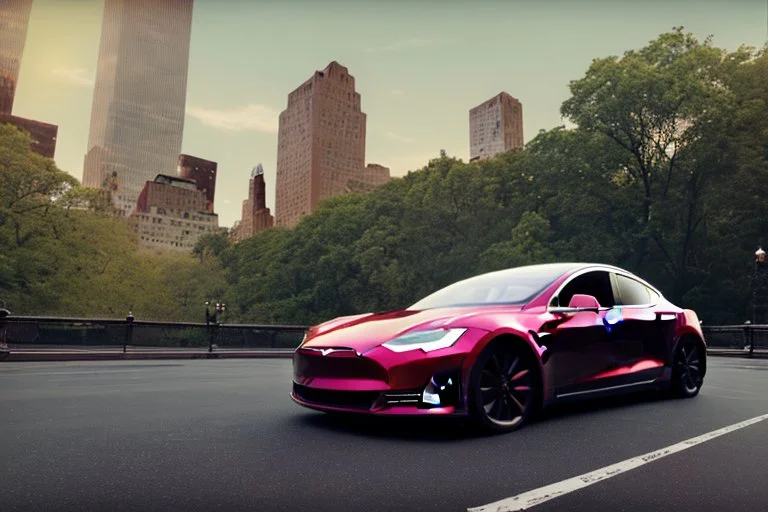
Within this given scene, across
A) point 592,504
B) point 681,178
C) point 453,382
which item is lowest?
point 592,504

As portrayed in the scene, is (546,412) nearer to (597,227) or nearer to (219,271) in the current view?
(597,227)

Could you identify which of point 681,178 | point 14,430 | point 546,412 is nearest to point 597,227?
point 681,178

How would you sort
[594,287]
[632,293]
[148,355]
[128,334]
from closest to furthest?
[594,287], [632,293], [148,355], [128,334]

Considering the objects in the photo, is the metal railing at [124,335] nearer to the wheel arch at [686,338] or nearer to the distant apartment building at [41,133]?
the wheel arch at [686,338]

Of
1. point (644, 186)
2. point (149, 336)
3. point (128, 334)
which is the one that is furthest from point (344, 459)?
point (644, 186)

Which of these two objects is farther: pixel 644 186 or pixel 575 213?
pixel 575 213

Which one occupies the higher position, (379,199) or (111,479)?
(379,199)

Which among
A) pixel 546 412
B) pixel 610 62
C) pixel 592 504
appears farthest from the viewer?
pixel 610 62

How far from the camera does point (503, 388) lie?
5344 millimetres

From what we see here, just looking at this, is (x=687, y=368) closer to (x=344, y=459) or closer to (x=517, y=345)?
(x=517, y=345)

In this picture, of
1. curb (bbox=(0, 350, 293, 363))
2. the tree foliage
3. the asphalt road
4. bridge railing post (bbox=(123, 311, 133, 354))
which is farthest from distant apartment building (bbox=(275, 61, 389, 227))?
the asphalt road

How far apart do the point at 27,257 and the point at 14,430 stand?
38023 millimetres

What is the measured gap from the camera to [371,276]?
45781mm

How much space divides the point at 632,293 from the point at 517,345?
223 centimetres
